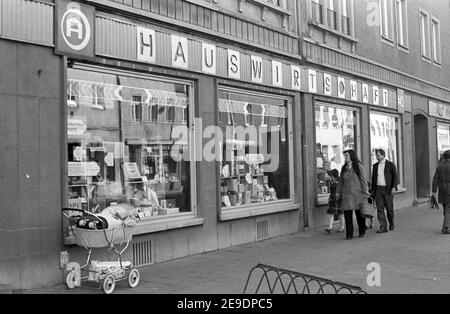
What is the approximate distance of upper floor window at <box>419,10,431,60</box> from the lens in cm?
2039

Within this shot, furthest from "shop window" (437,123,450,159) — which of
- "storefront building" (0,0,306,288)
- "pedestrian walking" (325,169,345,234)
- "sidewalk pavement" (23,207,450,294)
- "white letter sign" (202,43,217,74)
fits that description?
"white letter sign" (202,43,217,74)

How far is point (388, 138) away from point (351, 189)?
716 cm

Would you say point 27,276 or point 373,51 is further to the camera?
point 373,51

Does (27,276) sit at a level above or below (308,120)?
below

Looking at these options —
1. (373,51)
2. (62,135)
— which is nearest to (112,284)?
(62,135)

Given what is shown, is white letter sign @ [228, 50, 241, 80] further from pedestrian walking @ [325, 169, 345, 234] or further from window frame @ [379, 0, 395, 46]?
window frame @ [379, 0, 395, 46]

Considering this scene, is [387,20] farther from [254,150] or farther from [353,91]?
[254,150]

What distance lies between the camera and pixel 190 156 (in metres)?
9.67

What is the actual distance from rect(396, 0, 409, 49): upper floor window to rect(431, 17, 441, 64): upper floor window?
3.32 meters

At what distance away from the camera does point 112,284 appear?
655 cm

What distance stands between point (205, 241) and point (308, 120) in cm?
475

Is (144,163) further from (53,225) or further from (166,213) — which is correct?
(53,225)
